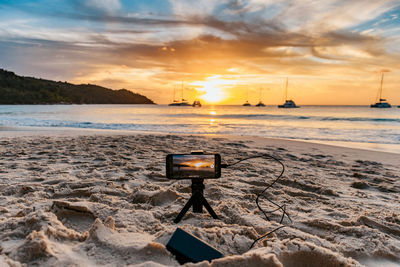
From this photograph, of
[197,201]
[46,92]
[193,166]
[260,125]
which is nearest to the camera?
[193,166]

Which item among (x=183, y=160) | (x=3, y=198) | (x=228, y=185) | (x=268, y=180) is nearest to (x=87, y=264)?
(x=183, y=160)

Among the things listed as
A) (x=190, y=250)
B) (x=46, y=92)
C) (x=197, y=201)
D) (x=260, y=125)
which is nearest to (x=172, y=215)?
(x=197, y=201)

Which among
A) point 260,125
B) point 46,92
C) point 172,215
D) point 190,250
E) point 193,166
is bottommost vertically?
point 260,125

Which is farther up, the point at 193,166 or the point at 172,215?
the point at 193,166

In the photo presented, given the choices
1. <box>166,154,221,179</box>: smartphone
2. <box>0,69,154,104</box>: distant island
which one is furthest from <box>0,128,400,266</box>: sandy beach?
<box>0,69,154,104</box>: distant island

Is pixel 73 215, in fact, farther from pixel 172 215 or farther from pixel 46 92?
pixel 46 92

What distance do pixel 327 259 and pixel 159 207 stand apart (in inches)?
62.9

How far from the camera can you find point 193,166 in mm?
2010

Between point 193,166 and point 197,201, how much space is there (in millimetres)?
431

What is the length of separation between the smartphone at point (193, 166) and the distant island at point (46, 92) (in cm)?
8830

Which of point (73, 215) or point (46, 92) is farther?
point (46, 92)

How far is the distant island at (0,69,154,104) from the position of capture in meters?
72.4

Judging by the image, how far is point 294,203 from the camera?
115 inches

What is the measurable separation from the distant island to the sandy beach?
282 ft
